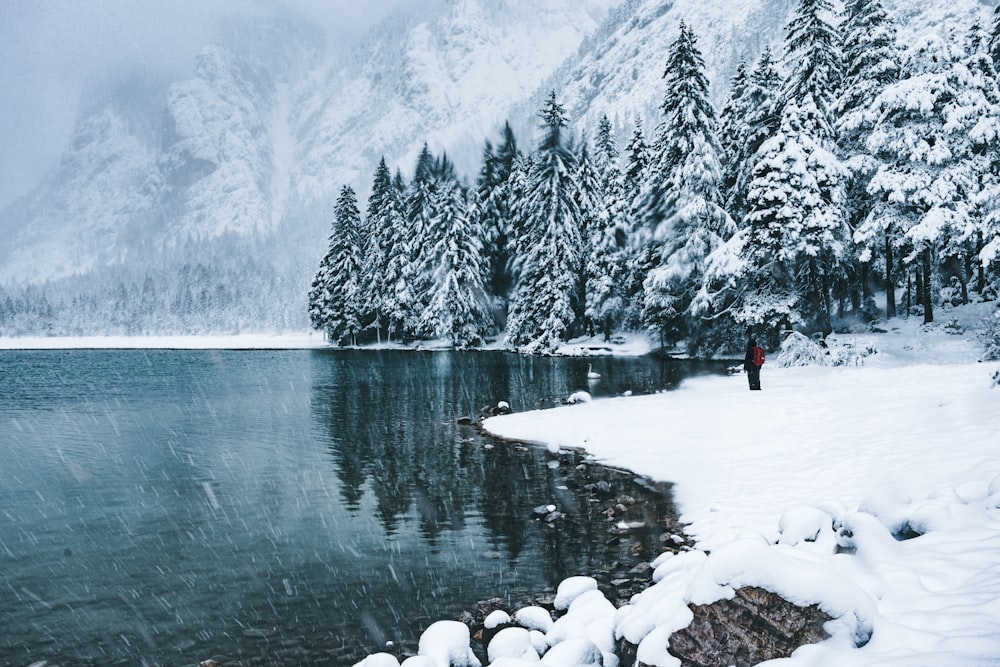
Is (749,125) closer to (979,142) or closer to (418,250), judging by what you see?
(979,142)

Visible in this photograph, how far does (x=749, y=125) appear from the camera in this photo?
34562mm

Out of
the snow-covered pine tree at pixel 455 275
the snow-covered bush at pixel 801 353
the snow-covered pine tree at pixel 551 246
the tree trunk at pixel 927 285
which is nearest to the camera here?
the snow-covered bush at pixel 801 353

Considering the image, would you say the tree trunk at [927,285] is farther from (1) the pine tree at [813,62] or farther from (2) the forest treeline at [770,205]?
(1) the pine tree at [813,62]

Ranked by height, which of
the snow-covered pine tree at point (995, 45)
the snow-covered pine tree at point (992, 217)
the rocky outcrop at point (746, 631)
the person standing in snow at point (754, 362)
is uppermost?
the snow-covered pine tree at point (995, 45)

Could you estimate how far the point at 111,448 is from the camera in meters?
19.0

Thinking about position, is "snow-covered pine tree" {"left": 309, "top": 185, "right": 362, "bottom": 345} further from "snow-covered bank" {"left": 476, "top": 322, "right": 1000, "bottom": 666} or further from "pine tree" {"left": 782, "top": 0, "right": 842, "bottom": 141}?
"snow-covered bank" {"left": 476, "top": 322, "right": 1000, "bottom": 666}

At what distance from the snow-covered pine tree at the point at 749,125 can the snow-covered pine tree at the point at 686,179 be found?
5.02 ft

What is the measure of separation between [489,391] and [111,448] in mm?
15891

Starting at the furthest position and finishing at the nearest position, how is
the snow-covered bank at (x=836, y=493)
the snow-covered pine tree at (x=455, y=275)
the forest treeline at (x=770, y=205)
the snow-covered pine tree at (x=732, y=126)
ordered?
the snow-covered pine tree at (x=455, y=275) < the snow-covered pine tree at (x=732, y=126) < the forest treeline at (x=770, y=205) < the snow-covered bank at (x=836, y=493)

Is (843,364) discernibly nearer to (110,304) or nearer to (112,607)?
(112,607)

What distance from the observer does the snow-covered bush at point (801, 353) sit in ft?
80.1

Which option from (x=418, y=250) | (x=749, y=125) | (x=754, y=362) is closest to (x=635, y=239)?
(x=749, y=125)

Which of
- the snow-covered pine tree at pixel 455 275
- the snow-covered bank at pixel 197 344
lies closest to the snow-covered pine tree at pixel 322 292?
the snow-covered bank at pixel 197 344

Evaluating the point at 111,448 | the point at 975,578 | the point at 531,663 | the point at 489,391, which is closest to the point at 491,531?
the point at 531,663
